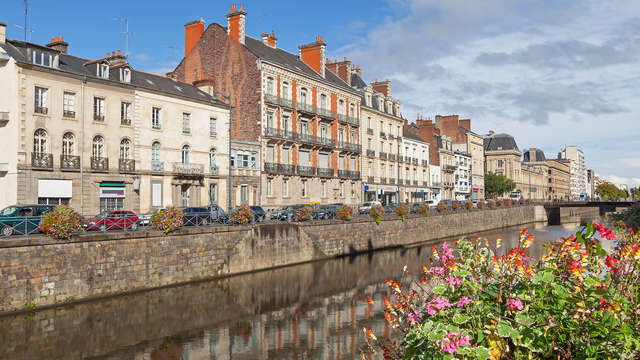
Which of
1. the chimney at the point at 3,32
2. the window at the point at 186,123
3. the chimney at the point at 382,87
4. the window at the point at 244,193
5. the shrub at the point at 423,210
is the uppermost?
the chimney at the point at 382,87

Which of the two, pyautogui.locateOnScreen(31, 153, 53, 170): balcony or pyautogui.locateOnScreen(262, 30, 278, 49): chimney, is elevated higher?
pyautogui.locateOnScreen(262, 30, 278, 49): chimney

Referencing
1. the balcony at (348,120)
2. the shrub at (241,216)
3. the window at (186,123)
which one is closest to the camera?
the shrub at (241,216)

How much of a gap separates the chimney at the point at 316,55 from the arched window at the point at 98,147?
88.6 ft

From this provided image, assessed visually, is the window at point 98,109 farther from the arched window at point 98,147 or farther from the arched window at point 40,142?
the arched window at point 40,142

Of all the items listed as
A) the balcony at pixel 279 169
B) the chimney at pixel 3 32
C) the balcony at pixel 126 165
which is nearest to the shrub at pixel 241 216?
the balcony at pixel 126 165

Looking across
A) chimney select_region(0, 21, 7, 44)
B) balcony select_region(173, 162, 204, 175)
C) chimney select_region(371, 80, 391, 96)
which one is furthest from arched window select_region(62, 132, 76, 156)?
chimney select_region(371, 80, 391, 96)

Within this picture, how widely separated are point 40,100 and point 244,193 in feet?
57.3

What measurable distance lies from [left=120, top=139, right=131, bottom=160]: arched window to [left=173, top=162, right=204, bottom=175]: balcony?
3.66 metres

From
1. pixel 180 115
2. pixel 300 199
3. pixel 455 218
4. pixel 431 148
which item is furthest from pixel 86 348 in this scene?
pixel 431 148

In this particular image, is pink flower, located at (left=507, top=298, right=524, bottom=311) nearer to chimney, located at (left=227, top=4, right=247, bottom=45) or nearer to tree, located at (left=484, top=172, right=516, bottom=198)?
chimney, located at (left=227, top=4, right=247, bottom=45)

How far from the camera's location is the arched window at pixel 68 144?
1184 inches

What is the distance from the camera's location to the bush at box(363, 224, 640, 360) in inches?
173

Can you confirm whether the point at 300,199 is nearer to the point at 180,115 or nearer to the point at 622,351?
the point at 180,115

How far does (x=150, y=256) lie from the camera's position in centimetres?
2225
